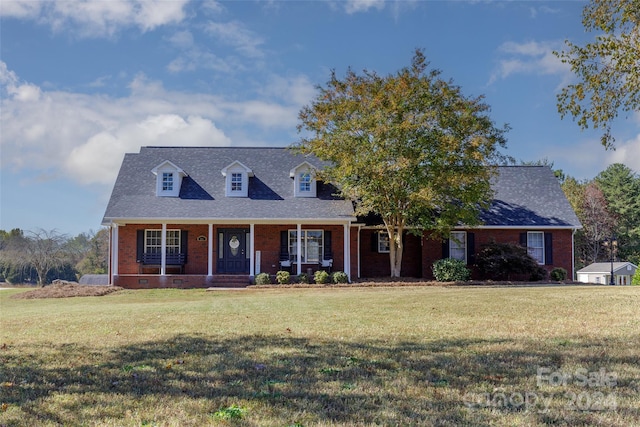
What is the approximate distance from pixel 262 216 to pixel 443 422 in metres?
20.9

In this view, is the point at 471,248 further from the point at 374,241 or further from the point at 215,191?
the point at 215,191

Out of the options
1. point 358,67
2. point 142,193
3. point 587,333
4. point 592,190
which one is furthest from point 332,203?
point 592,190

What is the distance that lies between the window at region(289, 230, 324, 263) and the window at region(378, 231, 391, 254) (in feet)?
9.97

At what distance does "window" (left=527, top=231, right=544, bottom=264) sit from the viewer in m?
27.3

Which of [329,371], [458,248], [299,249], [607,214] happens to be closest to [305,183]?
[299,249]

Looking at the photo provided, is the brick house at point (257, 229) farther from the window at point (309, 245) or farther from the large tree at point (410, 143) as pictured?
the large tree at point (410, 143)

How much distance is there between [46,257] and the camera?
4350 cm

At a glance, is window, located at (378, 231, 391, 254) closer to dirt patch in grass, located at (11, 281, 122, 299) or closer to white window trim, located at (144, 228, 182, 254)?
white window trim, located at (144, 228, 182, 254)

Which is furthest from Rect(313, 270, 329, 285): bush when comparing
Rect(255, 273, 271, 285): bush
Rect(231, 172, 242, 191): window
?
Rect(231, 172, 242, 191): window

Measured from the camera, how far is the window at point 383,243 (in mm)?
27547

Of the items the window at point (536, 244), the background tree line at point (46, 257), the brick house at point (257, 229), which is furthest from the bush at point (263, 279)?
the background tree line at point (46, 257)

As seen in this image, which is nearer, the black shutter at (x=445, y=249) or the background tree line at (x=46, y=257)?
the black shutter at (x=445, y=249)

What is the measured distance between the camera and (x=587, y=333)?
8.23 m

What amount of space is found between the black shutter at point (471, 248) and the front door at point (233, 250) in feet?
34.2
